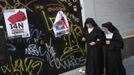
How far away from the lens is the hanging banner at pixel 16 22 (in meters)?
8.72

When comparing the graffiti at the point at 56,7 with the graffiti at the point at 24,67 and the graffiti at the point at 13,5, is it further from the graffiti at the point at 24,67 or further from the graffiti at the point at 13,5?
the graffiti at the point at 24,67

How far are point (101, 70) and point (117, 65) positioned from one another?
547 millimetres

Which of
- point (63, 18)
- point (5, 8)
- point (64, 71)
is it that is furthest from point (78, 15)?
point (5, 8)

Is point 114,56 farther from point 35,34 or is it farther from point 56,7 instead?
point 56,7

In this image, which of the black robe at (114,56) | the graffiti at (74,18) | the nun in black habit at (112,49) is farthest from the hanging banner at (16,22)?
the black robe at (114,56)

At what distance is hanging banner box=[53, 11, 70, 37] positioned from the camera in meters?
10.0

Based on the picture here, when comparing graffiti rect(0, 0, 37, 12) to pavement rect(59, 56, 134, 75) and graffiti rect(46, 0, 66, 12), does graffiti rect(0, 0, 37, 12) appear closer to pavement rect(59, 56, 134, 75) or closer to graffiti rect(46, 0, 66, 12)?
graffiti rect(46, 0, 66, 12)

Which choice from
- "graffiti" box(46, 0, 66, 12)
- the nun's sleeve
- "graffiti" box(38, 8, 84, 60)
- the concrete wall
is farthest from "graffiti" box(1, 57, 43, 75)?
the concrete wall

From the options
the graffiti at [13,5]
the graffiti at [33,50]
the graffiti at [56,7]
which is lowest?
the graffiti at [33,50]

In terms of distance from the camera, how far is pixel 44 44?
966 centimetres

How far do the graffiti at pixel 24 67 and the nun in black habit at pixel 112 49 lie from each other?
69.6 inches

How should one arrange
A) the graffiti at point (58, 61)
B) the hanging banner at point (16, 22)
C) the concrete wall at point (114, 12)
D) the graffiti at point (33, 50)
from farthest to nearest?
the concrete wall at point (114, 12) < the graffiti at point (58, 61) < the graffiti at point (33, 50) < the hanging banner at point (16, 22)

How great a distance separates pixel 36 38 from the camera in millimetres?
9422

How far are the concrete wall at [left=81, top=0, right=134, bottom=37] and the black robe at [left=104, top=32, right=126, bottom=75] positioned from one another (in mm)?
2146
